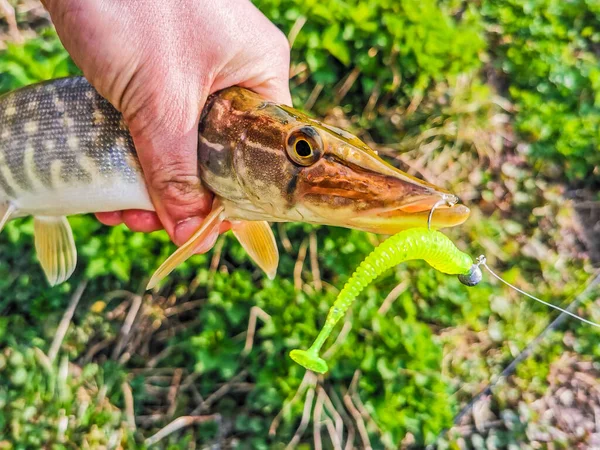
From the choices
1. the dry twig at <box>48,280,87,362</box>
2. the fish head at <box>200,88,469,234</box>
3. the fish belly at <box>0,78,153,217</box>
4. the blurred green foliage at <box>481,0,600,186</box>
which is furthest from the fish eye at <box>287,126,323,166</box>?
the blurred green foliage at <box>481,0,600,186</box>

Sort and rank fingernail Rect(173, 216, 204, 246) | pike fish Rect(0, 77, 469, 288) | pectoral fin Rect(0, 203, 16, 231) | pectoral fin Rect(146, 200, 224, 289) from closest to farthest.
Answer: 1. pike fish Rect(0, 77, 469, 288)
2. pectoral fin Rect(146, 200, 224, 289)
3. fingernail Rect(173, 216, 204, 246)
4. pectoral fin Rect(0, 203, 16, 231)

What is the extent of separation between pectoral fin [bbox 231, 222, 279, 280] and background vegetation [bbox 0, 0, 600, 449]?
0.52 metres

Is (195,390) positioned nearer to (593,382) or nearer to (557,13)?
(593,382)

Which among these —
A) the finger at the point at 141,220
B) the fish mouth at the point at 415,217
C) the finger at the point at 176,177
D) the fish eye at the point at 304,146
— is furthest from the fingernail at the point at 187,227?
the fish mouth at the point at 415,217

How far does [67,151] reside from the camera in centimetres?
165

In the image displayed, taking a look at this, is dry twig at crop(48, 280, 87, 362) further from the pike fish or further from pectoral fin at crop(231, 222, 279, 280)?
pectoral fin at crop(231, 222, 279, 280)

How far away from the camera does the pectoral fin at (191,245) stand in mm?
1378

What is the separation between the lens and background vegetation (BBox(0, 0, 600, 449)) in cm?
214

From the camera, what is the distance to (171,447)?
2162 millimetres

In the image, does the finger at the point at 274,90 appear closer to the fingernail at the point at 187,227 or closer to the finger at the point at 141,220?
the fingernail at the point at 187,227

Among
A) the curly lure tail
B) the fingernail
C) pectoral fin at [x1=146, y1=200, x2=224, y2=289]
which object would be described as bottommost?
the fingernail

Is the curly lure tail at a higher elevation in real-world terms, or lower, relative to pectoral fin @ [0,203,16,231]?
higher

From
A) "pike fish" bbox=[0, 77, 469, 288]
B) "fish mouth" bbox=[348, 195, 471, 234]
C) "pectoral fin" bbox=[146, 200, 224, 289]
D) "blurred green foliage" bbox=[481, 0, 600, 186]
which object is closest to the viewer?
"fish mouth" bbox=[348, 195, 471, 234]

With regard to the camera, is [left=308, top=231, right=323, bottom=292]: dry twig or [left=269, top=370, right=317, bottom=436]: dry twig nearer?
[left=269, top=370, right=317, bottom=436]: dry twig
